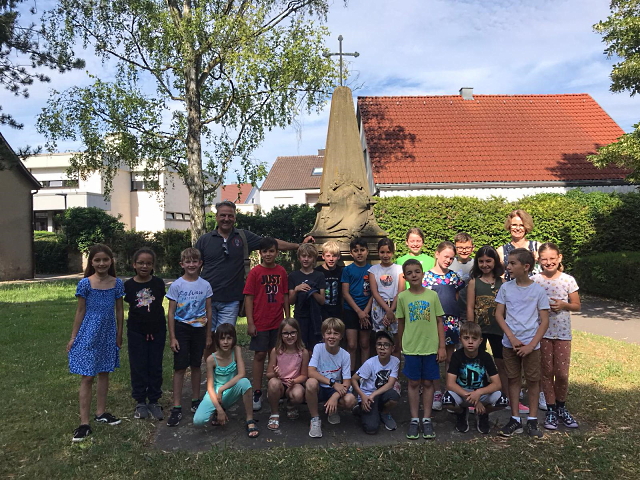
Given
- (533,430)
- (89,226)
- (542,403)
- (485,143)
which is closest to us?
(533,430)

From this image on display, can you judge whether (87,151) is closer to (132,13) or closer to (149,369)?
(132,13)

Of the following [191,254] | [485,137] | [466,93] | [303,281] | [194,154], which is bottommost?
[303,281]

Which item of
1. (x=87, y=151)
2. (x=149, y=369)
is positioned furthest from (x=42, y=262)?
(x=149, y=369)

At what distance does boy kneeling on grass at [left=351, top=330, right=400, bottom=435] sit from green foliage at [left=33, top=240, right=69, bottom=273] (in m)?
22.8

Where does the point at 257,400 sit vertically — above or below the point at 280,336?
below

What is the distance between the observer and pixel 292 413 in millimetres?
4379

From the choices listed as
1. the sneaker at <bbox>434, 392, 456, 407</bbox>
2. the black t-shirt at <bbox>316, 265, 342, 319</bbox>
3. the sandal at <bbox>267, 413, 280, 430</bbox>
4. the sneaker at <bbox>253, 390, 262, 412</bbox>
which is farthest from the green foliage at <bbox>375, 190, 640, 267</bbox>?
the sandal at <bbox>267, 413, 280, 430</bbox>

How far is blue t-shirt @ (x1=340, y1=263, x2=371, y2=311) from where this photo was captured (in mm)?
4879

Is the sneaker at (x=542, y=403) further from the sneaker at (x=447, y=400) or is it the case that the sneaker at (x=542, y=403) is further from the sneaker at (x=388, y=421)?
the sneaker at (x=388, y=421)

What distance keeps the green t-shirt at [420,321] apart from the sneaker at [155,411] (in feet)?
7.55

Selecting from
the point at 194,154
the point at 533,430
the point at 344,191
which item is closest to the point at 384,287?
the point at 533,430

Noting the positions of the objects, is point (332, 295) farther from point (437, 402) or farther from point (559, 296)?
point (559, 296)

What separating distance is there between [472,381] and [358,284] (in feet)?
4.61

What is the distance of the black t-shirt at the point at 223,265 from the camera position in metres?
4.88
